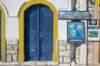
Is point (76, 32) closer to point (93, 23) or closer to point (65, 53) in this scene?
point (93, 23)

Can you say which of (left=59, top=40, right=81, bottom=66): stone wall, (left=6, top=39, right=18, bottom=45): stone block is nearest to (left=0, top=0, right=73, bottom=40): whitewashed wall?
(left=6, top=39, right=18, bottom=45): stone block

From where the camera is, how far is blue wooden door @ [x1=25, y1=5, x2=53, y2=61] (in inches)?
205

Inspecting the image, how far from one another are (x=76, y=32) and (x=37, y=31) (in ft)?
5.63

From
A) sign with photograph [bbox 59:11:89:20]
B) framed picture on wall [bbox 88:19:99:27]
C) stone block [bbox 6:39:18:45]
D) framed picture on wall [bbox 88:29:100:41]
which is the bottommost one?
stone block [bbox 6:39:18:45]

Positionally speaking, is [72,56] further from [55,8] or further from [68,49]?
[55,8]

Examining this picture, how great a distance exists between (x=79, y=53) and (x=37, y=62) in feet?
6.18

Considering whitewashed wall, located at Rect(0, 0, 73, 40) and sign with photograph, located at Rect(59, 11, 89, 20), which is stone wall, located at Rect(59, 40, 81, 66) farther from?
sign with photograph, located at Rect(59, 11, 89, 20)

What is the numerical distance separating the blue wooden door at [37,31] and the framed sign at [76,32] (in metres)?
0.79

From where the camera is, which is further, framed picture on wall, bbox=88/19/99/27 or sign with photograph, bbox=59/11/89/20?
framed picture on wall, bbox=88/19/99/27

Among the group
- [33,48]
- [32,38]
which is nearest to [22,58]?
[33,48]

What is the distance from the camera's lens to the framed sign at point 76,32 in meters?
5.05

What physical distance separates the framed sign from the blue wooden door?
79 centimetres

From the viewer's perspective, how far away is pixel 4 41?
505 centimetres

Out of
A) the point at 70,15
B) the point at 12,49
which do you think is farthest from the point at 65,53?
the point at 12,49
